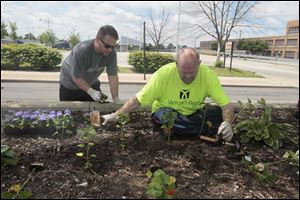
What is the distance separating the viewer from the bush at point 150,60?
1291cm

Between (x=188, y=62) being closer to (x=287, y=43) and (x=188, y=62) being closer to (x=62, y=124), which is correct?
(x=287, y=43)

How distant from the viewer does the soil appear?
70.2 inches

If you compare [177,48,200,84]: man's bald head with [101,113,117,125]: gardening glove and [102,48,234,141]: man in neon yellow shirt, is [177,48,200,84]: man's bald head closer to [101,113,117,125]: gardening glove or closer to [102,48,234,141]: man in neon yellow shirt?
[102,48,234,141]: man in neon yellow shirt

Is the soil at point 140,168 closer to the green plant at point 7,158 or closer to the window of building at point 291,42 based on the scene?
the green plant at point 7,158

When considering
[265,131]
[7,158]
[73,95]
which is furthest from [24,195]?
[73,95]

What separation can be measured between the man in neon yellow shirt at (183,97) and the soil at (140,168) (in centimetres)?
16

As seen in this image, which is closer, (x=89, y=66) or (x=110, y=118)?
(x=110, y=118)

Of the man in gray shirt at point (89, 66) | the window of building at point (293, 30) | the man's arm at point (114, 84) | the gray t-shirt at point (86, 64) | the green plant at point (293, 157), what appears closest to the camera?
the window of building at point (293, 30)

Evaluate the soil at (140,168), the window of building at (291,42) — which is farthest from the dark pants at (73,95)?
the window of building at (291,42)

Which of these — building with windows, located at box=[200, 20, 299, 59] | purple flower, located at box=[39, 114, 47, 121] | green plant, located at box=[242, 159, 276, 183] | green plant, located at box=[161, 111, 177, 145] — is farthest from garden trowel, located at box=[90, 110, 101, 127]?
building with windows, located at box=[200, 20, 299, 59]

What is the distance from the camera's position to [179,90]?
9.00 feet

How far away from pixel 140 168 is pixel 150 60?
11.4 m

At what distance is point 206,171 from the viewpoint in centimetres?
203

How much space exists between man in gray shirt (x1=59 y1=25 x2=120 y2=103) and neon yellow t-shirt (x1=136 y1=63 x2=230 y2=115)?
70 centimetres
